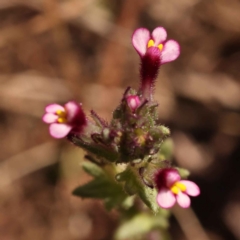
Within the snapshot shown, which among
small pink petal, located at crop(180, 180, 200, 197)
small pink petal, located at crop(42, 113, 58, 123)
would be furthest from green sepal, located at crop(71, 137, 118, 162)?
small pink petal, located at crop(180, 180, 200, 197)

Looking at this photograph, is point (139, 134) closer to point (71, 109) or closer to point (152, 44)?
point (71, 109)

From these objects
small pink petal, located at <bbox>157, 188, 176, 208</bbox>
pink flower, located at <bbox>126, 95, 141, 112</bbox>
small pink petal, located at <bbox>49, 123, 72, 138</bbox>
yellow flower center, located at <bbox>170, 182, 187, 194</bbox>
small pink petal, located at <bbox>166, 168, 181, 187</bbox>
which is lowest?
small pink petal, located at <bbox>157, 188, 176, 208</bbox>

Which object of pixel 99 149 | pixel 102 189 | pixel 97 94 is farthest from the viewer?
pixel 97 94

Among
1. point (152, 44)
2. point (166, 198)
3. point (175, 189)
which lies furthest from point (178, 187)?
point (152, 44)

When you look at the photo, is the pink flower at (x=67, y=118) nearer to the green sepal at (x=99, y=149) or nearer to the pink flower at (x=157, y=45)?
the green sepal at (x=99, y=149)

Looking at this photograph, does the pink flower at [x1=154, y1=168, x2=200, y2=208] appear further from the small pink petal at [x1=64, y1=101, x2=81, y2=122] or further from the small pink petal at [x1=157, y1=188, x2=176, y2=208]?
the small pink petal at [x1=64, y1=101, x2=81, y2=122]
